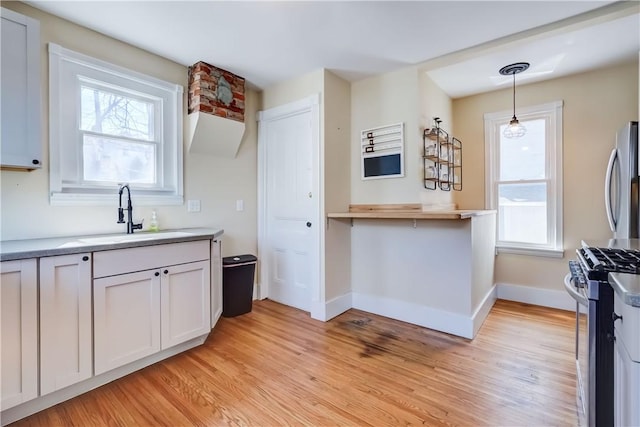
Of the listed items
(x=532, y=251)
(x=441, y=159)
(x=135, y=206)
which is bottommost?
(x=532, y=251)

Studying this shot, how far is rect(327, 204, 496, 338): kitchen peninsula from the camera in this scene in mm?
2504

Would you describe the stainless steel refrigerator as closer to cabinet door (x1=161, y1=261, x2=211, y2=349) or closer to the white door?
the white door

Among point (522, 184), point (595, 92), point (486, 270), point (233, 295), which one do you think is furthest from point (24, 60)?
point (595, 92)

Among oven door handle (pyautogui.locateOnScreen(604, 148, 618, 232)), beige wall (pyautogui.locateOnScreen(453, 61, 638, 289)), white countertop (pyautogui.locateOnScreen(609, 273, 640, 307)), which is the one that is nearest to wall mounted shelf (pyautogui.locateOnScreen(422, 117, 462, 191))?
beige wall (pyautogui.locateOnScreen(453, 61, 638, 289))

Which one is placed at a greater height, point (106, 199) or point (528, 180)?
point (528, 180)

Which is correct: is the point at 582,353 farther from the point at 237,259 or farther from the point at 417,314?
the point at 237,259

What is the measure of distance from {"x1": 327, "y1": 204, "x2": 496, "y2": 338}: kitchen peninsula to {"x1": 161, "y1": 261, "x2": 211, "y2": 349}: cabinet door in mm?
1314

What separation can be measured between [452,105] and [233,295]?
3.55m

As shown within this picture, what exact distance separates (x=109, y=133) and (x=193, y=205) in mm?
896

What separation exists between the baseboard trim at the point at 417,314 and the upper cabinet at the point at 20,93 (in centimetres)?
293

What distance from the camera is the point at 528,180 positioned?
132 inches

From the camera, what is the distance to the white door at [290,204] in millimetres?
3021

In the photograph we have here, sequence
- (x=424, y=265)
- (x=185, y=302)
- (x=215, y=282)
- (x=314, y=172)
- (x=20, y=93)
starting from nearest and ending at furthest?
(x=20, y=93)
(x=185, y=302)
(x=215, y=282)
(x=424, y=265)
(x=314, y=172)

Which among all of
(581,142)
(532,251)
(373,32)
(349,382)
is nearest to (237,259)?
(349,382)
